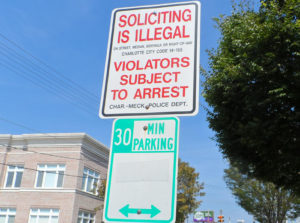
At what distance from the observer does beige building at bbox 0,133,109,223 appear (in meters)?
27.4

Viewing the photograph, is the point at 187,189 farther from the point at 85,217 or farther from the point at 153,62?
the point at 153,62

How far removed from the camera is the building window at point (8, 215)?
28406 mm

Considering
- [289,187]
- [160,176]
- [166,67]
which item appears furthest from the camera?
[289,187]

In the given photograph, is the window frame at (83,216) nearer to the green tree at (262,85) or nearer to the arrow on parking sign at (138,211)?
the green tree at (262,85)

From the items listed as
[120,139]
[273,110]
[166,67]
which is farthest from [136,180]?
[273,110]

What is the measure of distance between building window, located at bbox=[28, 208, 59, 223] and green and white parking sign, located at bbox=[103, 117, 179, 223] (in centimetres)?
2716

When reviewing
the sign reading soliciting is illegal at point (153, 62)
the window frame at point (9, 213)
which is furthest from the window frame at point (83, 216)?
the sign reading soliciting is illegal at point (153, 62)

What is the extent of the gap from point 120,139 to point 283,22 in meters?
9.74

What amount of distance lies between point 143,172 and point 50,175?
28077mm

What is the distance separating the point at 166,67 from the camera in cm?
253

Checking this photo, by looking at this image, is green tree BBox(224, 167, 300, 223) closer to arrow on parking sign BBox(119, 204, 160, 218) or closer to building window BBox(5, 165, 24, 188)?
building window BBox(5, 165, 24, 188)

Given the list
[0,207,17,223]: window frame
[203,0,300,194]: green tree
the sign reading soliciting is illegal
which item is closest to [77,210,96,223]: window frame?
[0,207,17,223]: window frame

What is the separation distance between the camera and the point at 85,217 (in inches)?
1127

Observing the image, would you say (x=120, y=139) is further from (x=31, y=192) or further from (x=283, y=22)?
(x=31, y=192)
